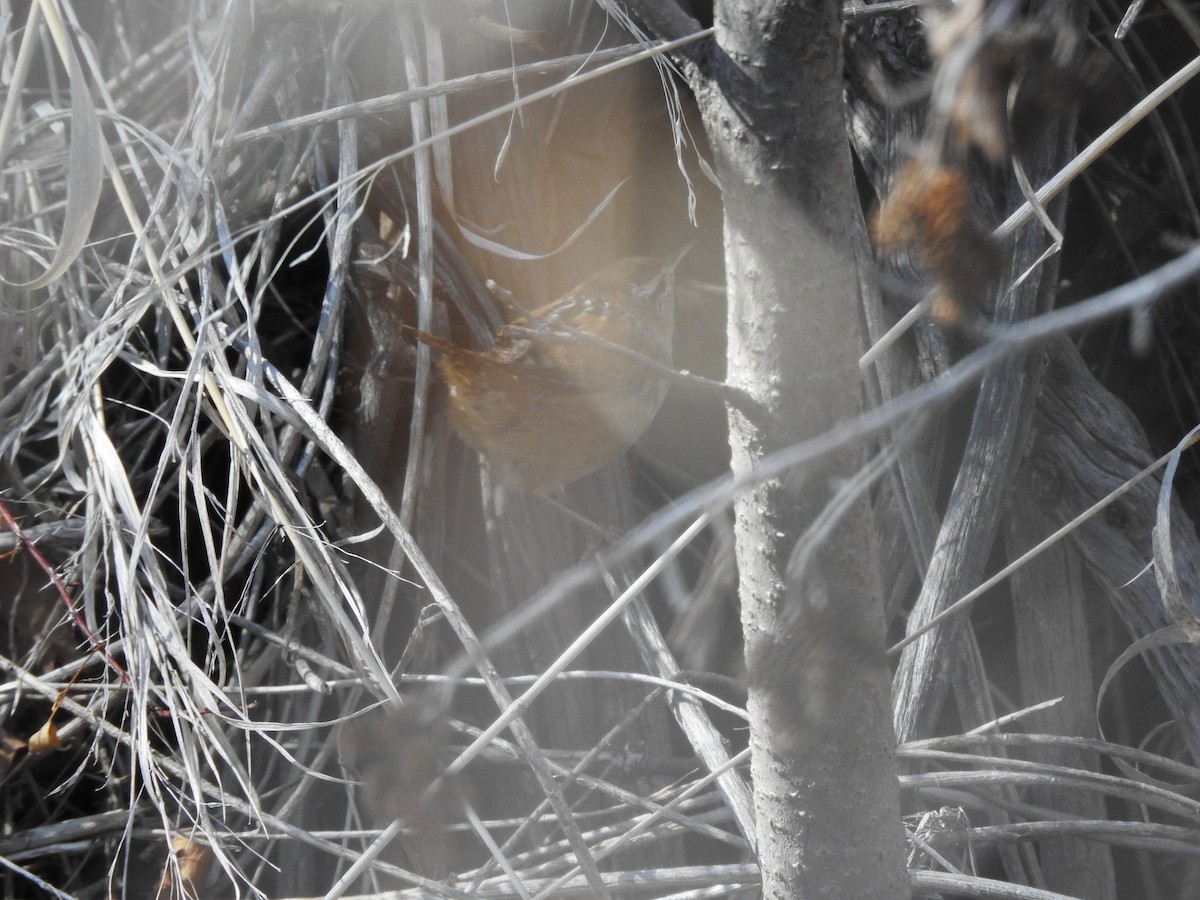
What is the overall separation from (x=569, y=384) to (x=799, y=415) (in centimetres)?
69

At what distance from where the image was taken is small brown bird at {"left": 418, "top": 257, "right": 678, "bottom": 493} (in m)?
1.37

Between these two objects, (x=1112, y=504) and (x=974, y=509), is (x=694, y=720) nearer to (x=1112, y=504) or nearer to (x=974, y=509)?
(x=974, y=509)

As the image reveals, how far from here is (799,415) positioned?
0.72m

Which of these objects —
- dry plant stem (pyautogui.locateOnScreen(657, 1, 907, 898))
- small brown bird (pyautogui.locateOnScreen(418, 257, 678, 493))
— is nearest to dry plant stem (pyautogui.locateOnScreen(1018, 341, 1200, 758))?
small brown bird (pyautogui.locateOnScreen(418, 257, 678, 493))

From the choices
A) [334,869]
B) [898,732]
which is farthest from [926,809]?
[334,869]

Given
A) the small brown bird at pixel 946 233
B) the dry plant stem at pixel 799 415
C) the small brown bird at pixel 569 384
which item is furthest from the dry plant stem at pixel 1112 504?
the small brown bird at pixel 946 233

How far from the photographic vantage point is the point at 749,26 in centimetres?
65

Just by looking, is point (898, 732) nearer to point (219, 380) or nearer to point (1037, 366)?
point (1037, 366)

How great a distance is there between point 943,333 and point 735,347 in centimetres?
75

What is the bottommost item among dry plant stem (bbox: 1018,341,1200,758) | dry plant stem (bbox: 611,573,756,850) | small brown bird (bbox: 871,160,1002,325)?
dry plant stem (bbox: 611,573,756,850)

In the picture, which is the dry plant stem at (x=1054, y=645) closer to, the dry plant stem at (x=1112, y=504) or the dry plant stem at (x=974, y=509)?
the dry plant stem at (x=1112, y=504)

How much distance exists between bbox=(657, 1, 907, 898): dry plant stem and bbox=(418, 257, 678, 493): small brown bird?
610 mm

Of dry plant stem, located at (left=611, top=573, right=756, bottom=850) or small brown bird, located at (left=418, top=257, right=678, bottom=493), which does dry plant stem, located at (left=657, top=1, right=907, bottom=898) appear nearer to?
dry plant stem, located at (left=611, top=573, right=756, bottom=850)

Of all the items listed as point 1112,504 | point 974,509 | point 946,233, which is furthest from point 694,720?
point 946,233
